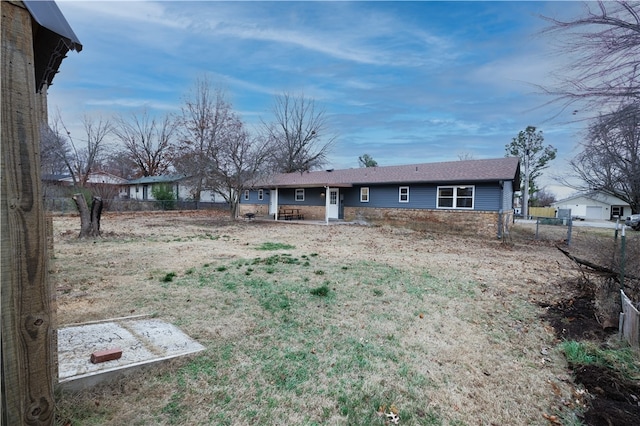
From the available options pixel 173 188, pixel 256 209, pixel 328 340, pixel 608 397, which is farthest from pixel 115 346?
pixel 173 188

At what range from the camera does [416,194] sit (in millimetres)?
18750

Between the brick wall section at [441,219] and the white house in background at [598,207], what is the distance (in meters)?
36.6

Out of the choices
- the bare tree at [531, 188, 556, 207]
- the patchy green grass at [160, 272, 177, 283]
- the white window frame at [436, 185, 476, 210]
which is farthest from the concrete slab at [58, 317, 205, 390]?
the bare tree at [531, 188, 556, 207]

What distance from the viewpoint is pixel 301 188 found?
2436 centimetres

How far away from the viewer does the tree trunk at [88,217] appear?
11109 millimetres

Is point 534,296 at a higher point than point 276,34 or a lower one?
lower

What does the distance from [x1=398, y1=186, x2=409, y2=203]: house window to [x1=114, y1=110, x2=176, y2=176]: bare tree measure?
1124 inches

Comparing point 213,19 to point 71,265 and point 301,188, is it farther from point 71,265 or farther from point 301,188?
point 301,188

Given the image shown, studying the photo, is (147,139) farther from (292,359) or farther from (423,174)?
(292,359)

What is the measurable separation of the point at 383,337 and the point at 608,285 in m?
3.81

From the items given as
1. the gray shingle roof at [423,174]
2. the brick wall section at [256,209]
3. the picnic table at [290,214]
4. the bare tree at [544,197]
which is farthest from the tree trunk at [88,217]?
the bare tree at [544,197]

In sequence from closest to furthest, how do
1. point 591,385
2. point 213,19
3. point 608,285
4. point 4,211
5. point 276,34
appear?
point 4,211, point 591,385, point 608,285, point 213,19, point 276,34

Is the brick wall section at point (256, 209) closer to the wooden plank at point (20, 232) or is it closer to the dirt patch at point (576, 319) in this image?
the dirt patch at point (576, 319)

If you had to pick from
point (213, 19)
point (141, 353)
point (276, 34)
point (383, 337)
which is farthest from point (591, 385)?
point (276, 34)
